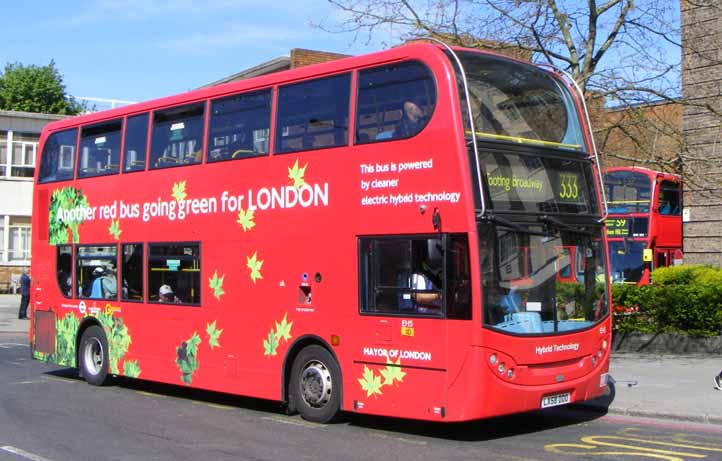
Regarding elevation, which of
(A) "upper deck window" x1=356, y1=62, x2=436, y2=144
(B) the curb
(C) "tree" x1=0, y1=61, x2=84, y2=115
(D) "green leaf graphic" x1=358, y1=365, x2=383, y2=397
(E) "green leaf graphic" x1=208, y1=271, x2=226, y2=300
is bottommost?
(B) the curb

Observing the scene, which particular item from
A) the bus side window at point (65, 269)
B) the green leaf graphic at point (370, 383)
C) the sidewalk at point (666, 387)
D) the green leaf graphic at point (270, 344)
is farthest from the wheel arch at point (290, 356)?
the bus side window at point (65, 269)

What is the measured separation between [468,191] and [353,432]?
3300mm

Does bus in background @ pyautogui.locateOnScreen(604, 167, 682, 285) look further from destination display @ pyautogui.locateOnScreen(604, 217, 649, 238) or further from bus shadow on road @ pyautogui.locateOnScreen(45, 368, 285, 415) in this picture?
bus shadow on road @ pyautogui.locateOnScreen(45, 368, 285, 415)

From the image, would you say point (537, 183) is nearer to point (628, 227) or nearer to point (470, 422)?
point (470, 422)

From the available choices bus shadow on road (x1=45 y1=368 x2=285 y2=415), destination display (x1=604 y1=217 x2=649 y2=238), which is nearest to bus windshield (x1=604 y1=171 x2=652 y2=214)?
destination display (x1=604 y1=217 x2=649 y2=238)

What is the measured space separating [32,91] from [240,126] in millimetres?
55088

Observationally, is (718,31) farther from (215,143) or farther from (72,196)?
(72,196)

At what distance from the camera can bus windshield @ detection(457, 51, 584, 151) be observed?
9.95 metres

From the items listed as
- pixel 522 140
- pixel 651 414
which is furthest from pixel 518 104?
pixel 651 414

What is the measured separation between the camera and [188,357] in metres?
13.1

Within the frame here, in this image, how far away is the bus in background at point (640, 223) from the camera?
26.5 metres

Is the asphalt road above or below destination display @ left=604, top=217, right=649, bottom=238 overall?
below

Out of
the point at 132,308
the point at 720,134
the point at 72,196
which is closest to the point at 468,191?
the point at 132,308

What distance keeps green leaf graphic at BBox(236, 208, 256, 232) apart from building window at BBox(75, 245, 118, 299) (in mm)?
3307
